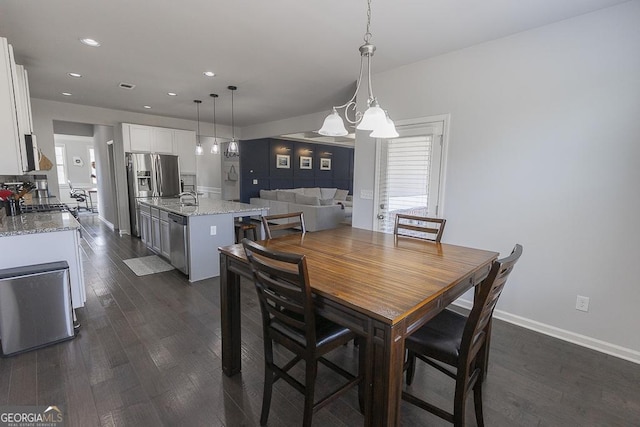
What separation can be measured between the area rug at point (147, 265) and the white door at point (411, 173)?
9.92ft

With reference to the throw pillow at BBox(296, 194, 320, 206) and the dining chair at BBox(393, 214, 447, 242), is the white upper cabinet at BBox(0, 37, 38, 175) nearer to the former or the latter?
Answer: the dining chair at BBox(393, 214, 447, 242)

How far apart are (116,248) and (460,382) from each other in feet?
18.5

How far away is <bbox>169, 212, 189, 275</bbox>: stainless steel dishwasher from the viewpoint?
145 inches

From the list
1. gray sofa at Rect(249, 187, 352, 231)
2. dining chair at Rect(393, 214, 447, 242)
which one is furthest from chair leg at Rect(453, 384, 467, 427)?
gray sofa at Rect(249, 187, 352, 231)

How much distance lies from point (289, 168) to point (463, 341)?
8.00 m

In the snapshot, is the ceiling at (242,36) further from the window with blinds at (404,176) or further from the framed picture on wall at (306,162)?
the framed picture on wall at (306,162)

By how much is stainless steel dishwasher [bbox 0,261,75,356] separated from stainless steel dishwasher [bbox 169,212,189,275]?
1384 mm

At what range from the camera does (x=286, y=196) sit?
23.8 feet

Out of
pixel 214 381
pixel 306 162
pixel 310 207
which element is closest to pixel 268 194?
pixel 310 207

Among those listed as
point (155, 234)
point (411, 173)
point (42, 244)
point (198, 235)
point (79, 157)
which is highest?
point (79, 157)

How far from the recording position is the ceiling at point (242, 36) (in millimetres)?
2223

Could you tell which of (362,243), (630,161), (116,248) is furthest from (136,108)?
(630,161)

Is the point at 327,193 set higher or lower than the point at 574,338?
higher

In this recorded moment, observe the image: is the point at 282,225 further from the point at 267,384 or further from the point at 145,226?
the point at 145,226
